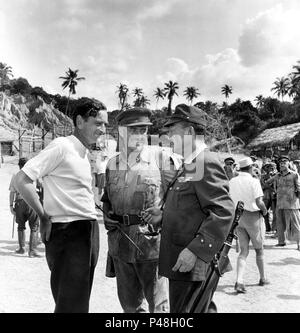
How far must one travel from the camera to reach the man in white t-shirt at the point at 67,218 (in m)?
2.89

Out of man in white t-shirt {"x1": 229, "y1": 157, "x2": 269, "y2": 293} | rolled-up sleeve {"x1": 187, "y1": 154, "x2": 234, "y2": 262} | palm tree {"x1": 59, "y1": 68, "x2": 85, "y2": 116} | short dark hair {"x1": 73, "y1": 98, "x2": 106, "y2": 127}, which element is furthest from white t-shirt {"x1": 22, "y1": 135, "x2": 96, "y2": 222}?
palm tree {"x1": 59, "y1": 68, "x2": 85, "y2": 116}

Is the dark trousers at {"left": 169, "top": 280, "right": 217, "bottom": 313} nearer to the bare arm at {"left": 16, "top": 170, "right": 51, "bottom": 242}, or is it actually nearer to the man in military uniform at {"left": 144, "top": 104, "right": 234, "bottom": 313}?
the man in military uniform at {"left": 144, "top": 104, "right": 234, "bottom": 313}

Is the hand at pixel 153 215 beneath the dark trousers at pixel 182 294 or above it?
above

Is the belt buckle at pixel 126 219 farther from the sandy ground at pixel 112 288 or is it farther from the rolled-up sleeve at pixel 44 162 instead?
the sandy ground at pixel 112 288

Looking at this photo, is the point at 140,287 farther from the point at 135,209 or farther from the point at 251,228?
the point at 251,228

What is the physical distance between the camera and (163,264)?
2.97 m

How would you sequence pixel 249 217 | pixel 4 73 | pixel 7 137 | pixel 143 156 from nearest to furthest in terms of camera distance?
pixel 143 156
pixel 249 217
pixel 7 137
pixel 4 73

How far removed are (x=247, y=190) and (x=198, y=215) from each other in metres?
3.69

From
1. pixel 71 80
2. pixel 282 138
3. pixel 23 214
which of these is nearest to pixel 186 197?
pixel 23 214

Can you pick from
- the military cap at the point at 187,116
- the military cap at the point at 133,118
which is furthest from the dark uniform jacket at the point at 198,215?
the military cap at the point at 133,118

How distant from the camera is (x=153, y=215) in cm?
335
